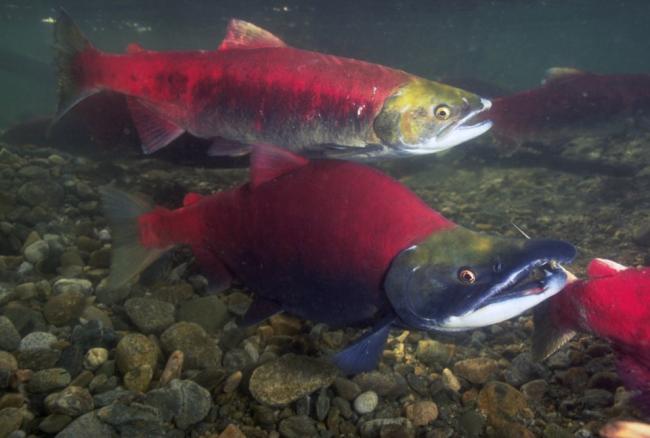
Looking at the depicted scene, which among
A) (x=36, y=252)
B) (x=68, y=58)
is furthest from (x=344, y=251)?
(x=68, y=58)

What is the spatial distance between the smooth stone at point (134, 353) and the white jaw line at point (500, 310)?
1849mm

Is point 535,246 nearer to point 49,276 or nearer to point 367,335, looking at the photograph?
point 367,335

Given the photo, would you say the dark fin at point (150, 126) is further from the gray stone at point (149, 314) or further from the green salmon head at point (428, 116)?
the green salmon head at point (428, 116)

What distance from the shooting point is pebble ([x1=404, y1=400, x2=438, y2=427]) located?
110 inches

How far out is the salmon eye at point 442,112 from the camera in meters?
3.81

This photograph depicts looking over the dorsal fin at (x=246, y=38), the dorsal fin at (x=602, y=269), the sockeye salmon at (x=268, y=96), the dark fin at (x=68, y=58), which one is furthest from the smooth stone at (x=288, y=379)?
the dark fin at (x=68, y=58)

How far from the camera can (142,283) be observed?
386 cm

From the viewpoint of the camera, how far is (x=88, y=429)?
2.35 meters

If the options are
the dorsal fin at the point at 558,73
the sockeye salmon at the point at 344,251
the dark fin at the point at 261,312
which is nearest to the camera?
the sockeye salmon at the point at 344,251

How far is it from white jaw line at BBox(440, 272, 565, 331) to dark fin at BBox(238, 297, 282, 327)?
118 centimetres

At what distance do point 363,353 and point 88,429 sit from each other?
4.81ft

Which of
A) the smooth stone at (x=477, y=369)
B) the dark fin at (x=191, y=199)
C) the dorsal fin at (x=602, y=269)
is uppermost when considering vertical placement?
the dark fin at (x=191, y=199)

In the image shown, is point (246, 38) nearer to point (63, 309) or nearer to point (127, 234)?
point (127, 234)

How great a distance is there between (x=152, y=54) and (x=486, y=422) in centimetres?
402
